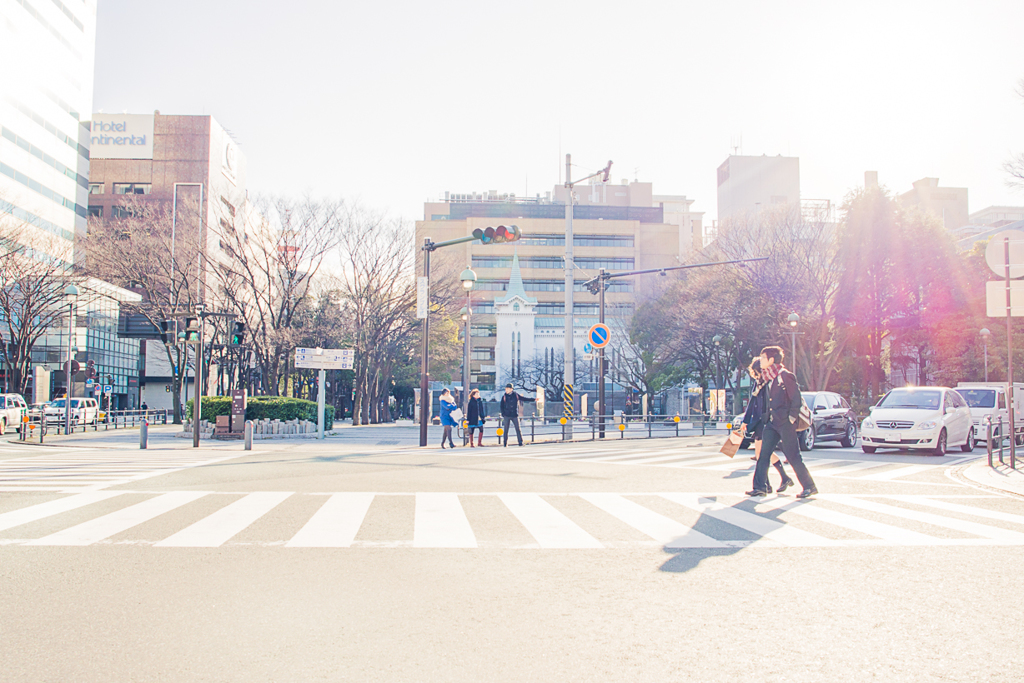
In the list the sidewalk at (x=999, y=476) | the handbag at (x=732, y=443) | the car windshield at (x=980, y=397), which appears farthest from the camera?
the car windshield at (x=980, y=397)

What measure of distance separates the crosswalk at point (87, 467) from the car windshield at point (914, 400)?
53.0 ft

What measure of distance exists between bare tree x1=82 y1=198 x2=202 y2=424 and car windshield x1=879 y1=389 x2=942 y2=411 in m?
27.6

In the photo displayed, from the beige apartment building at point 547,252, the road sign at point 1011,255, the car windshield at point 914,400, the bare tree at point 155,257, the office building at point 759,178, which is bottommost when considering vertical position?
the car windshield at point 914,400

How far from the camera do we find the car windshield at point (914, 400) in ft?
60.7

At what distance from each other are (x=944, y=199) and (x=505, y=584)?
108 meters

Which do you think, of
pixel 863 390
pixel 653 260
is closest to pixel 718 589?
pixel 863 390

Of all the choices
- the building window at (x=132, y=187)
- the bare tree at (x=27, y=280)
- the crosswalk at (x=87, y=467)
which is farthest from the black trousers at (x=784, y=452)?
the building window at (x=132, y=187)

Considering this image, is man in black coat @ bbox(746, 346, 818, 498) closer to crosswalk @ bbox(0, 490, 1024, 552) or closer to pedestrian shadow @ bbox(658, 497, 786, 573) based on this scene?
crosswalk @ bbox(0, 490, 1024, 552)

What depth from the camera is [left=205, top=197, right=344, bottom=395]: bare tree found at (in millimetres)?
33406

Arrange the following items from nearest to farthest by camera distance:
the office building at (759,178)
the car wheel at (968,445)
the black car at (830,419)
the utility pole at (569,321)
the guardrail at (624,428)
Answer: the car wheel at (968,445)
the black car at (830,419)
the utility pole at (569,321)
the guardrail at (624,428)
the office building at (759,178)

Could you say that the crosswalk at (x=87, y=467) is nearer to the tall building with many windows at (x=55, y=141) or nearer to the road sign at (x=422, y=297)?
the road sign at (x=422, y=297)

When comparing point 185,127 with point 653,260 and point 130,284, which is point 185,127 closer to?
point 130,284

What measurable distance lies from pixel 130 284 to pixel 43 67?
3078 centimetres

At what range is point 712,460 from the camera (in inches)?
652
